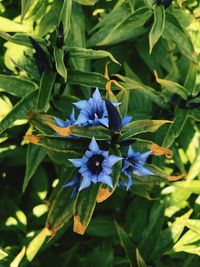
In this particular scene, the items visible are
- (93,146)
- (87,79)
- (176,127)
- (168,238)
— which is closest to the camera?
(93,146)

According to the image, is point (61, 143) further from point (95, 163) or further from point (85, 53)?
point (85, 53)

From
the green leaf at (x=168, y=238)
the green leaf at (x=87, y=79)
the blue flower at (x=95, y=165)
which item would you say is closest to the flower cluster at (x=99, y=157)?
the blue flower at (x=95, y=165)

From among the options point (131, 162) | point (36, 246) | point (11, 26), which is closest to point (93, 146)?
point (131, 162)

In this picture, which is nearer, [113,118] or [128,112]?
[113,118]

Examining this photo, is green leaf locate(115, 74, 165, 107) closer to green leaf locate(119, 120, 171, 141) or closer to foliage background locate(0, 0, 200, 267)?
foliage background locate(0, 0, 200, 267)

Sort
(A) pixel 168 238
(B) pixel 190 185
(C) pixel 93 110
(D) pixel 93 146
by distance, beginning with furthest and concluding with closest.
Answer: (B) pixel 190 185 < (A) pixel 168 238 < (C) pixel 93 110 < (D) pixel 93 146

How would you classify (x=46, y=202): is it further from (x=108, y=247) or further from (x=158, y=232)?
(x=158, y=232)
